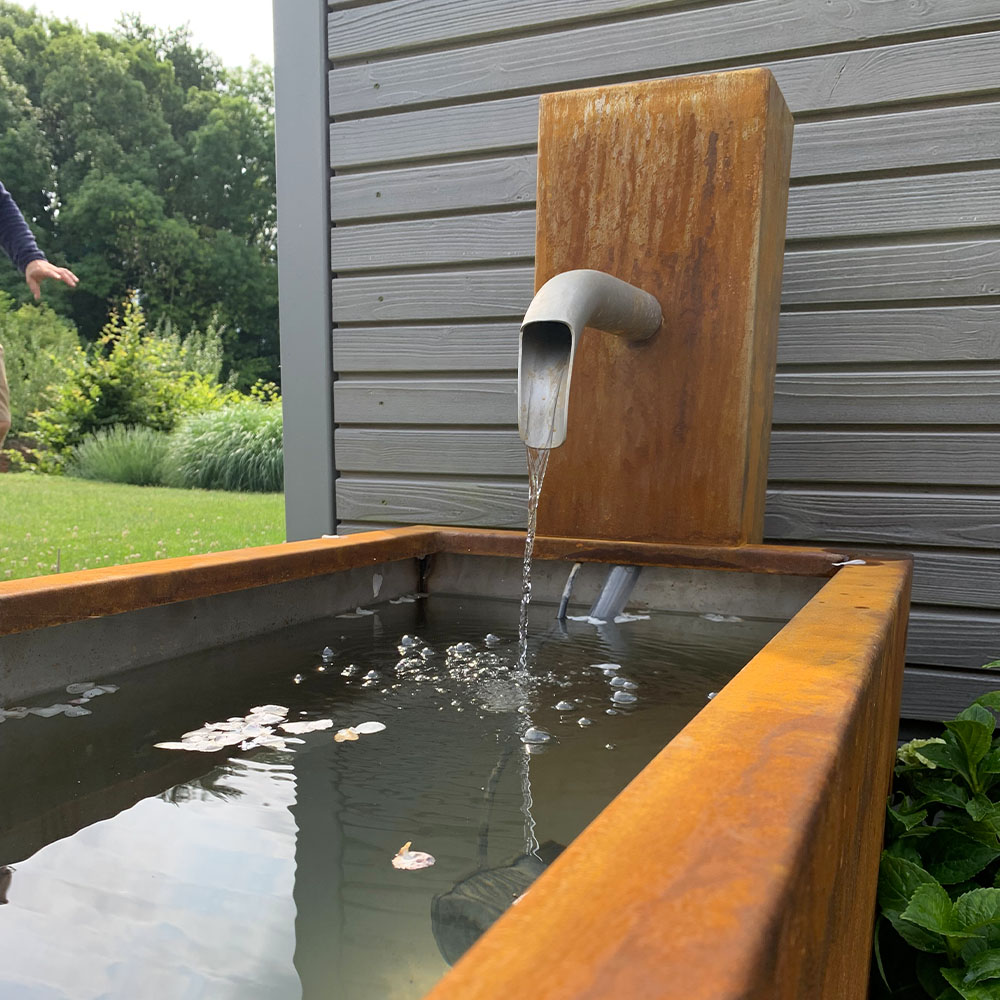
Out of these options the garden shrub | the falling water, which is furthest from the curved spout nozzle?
the garden shrub

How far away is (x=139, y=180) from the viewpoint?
2122cm

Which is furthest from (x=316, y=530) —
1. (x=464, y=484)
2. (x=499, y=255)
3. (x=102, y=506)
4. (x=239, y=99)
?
(x=239, y=99)

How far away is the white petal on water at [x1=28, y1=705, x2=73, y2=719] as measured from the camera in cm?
103

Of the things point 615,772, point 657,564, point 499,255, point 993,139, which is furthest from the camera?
point 499,255

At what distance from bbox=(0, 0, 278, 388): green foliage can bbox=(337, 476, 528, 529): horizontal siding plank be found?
17.3 meters

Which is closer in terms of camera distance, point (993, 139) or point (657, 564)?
point (657, 564)

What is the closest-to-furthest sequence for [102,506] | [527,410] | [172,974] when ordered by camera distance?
[172,974] → [527,410] → [102,506]

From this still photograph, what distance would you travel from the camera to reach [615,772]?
882 millimetres

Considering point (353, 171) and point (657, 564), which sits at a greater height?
point (353, 171)

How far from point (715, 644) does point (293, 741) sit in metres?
0.73

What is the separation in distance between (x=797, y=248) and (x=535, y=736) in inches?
67.7

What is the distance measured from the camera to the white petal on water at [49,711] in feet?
3.38

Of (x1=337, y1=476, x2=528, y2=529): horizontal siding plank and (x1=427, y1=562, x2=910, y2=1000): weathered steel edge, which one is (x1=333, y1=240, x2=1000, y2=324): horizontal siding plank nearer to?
(x1=337, y1=476, x2=528, y2=529): horizontal siding plank

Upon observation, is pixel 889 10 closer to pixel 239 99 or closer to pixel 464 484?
pixel 464 484
